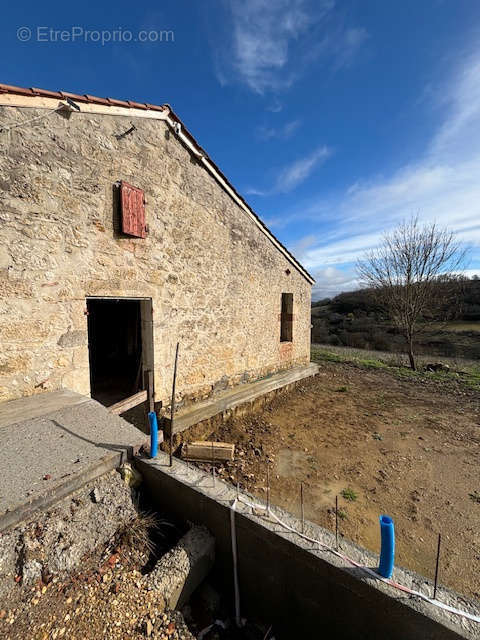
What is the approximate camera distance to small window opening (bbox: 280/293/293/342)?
9203 mm

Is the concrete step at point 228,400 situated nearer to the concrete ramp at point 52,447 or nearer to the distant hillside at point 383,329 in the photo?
the concrete ramp at point 52,447

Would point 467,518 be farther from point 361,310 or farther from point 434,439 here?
point 361,310

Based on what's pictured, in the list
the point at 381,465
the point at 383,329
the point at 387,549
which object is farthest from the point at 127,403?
the point at 383,329

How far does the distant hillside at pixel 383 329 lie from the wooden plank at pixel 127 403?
15532 millimetres

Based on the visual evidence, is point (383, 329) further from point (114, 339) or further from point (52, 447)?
point (52, 447)

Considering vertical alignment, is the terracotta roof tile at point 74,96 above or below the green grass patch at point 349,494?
above

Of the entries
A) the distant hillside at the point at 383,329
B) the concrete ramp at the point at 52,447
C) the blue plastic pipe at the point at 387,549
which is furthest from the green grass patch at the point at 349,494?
the distant hillside at the point at 383,329

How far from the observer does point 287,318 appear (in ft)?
30.5

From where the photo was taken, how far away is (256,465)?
193 inches

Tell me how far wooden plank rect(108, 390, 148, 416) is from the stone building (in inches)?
11.5

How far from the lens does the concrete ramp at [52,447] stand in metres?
2.13

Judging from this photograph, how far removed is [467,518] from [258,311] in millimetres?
5445

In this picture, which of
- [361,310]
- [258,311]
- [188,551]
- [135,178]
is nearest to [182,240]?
[135,178]

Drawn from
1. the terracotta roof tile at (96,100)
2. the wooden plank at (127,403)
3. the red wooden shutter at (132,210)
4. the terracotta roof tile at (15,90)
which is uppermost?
the terracotta roof tile at (96,100)
